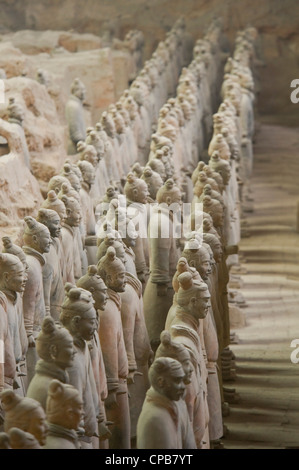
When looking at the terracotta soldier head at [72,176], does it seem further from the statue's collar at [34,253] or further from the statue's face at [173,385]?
A: the statue's face at [173,385]

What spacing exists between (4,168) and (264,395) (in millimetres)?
3007

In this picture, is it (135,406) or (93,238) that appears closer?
(135,406)

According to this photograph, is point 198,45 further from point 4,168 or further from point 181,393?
point 181,393

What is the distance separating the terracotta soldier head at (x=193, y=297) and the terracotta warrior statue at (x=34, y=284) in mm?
1197

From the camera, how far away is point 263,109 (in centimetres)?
2358

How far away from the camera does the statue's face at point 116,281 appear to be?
8016 mm

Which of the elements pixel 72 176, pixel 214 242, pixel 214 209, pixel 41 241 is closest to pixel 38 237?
pixel 41 241

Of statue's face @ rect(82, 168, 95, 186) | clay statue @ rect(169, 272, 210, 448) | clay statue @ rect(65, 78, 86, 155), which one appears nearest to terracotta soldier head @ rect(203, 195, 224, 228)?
statue's face @ rect(82, 168, 95, 186)

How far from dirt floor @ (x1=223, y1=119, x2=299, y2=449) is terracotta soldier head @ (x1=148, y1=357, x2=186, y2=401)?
2.54 metres

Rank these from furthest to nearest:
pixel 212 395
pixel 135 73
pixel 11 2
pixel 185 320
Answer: pixel 11 2 → pixel 135 73 → pixel 212 395 → pixel 185 320

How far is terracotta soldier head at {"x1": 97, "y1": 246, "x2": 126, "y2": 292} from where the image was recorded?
8.02 meters

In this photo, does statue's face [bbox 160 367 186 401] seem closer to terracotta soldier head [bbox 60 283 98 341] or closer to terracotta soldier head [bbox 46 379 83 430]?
terracotta soldier head [bbox 46 379 83 430]

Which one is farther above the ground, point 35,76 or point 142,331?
point 35,76

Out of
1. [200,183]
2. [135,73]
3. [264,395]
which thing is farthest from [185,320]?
[135,73]
